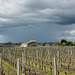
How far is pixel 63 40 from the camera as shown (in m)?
65.2

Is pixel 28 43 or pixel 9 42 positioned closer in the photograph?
pixel 28 43

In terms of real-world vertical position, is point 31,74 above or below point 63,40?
below

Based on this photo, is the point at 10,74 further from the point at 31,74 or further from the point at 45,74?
the point at 45,74

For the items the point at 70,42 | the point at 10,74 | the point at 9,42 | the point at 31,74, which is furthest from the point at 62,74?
the point at 9,42

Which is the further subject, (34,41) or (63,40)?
(34,41)

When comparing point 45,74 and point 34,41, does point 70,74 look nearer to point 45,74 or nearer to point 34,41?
point 45,74

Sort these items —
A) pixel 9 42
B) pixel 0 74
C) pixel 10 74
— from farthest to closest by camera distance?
pixel 9 42
pixel 10 74
pixel 0 74

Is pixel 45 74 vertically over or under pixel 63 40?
under

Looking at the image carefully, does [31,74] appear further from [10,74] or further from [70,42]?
[70,42]


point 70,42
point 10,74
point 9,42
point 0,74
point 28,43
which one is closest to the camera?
point 0,74

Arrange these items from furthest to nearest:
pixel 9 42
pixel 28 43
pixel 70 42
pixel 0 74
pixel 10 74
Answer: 1. pixel 9 42
2. pixel 28 43
3. pixel 70 42
4. pixel 10 74
5. pixel 0 74

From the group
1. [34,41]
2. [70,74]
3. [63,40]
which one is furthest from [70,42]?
[70,74]

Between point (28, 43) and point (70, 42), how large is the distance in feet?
74.4

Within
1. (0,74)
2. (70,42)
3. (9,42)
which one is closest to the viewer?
(0,74)
